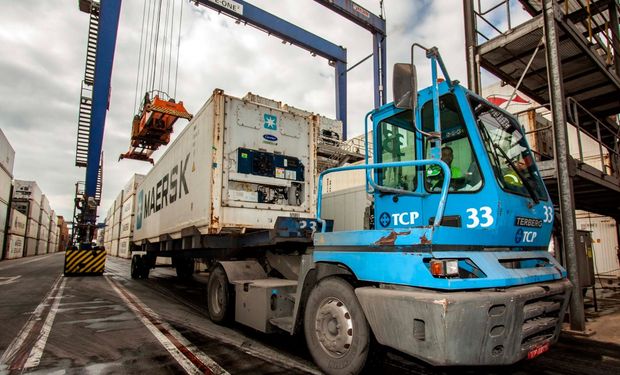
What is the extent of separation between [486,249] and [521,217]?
472mm

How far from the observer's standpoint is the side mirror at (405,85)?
298 centimetres

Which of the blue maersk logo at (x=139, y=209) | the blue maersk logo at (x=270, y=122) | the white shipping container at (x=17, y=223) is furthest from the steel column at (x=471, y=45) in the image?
the white shipping container at (x=17, y=223)

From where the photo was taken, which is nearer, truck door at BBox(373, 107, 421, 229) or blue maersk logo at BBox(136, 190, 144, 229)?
truck door at BBox(373, 107, 421, 229)

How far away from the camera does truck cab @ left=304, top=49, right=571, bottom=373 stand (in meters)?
2.64

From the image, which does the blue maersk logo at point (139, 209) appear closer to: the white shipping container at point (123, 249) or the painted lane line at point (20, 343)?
the painted lane line at point (20, 343)

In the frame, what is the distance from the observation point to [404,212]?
358 centimetres

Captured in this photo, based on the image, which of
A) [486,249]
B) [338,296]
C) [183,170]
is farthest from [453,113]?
[183,170]

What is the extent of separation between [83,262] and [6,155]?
29.4 m

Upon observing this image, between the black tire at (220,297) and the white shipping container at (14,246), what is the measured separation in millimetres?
39712

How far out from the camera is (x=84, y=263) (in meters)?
15.4

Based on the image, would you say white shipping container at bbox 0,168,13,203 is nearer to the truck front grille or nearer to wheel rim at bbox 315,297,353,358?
wheel rim at bbox 315,297,353,358

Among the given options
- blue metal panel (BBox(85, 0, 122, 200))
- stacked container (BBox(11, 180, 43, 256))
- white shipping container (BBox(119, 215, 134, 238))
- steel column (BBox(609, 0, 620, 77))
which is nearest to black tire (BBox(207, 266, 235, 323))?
blue metal panel (BBox(85, 0, 122, 200))

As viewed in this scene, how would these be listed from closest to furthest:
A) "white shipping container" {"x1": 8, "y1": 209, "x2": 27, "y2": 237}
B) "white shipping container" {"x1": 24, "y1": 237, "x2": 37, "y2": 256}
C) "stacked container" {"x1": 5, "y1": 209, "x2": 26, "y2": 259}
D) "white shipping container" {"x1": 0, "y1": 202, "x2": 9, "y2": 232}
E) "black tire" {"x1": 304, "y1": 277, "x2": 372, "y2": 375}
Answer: "black tire" {"x1": 304, "y1": 277, "x2": 372, "y2": 375}
"white shipping container" {"x1": 0, "y1": 202, "x2": 9, "y2": 232}
"stacked container" {"x1": 5, "y1": 209, "x2": 26, "y2": 259}
"white shipping container" {"x1": 8, "y1": 209, "x2": 27, "y2": 237}
"white shipping container" {"x1": 24, "y1": 237, "x2": 37, "y2": 256}

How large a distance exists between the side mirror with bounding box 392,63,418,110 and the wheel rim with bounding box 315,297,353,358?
1.88 meters
